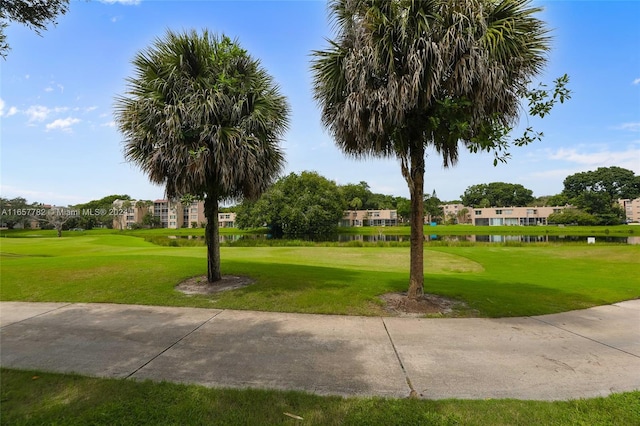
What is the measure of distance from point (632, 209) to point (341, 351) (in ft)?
459

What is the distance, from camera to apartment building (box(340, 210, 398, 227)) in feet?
341

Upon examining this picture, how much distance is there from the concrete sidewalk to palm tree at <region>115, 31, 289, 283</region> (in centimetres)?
371

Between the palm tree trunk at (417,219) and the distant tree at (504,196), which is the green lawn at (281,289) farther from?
the distant tree at (504,196)

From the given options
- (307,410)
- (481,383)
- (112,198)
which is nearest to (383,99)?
(481,383)

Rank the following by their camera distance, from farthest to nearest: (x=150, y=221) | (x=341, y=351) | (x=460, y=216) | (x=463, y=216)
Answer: (x=460, y=216) → (x=463, y=216) → (x=150, y=221) → (x=341, y=351)

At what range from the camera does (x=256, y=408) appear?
3.18 m

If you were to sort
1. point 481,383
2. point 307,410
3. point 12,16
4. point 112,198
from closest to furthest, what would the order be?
point 307,410 < point 481,383 < point 12,16 < point 112,198

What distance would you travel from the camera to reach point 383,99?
6.86 m

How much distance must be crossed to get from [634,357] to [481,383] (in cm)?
290

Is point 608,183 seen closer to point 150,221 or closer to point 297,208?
point 297,208

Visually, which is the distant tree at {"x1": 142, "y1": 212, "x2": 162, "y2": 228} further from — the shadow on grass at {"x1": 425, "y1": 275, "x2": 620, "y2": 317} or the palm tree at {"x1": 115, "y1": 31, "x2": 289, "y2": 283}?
the shadow on grass at {"x1": 425, "y1": 275, "x2": 620, "y2": 317}

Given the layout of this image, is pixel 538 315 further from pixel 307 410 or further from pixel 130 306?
pixel 130 306

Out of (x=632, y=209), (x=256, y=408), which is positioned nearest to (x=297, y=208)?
(x=256, y=408)

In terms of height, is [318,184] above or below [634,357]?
above
